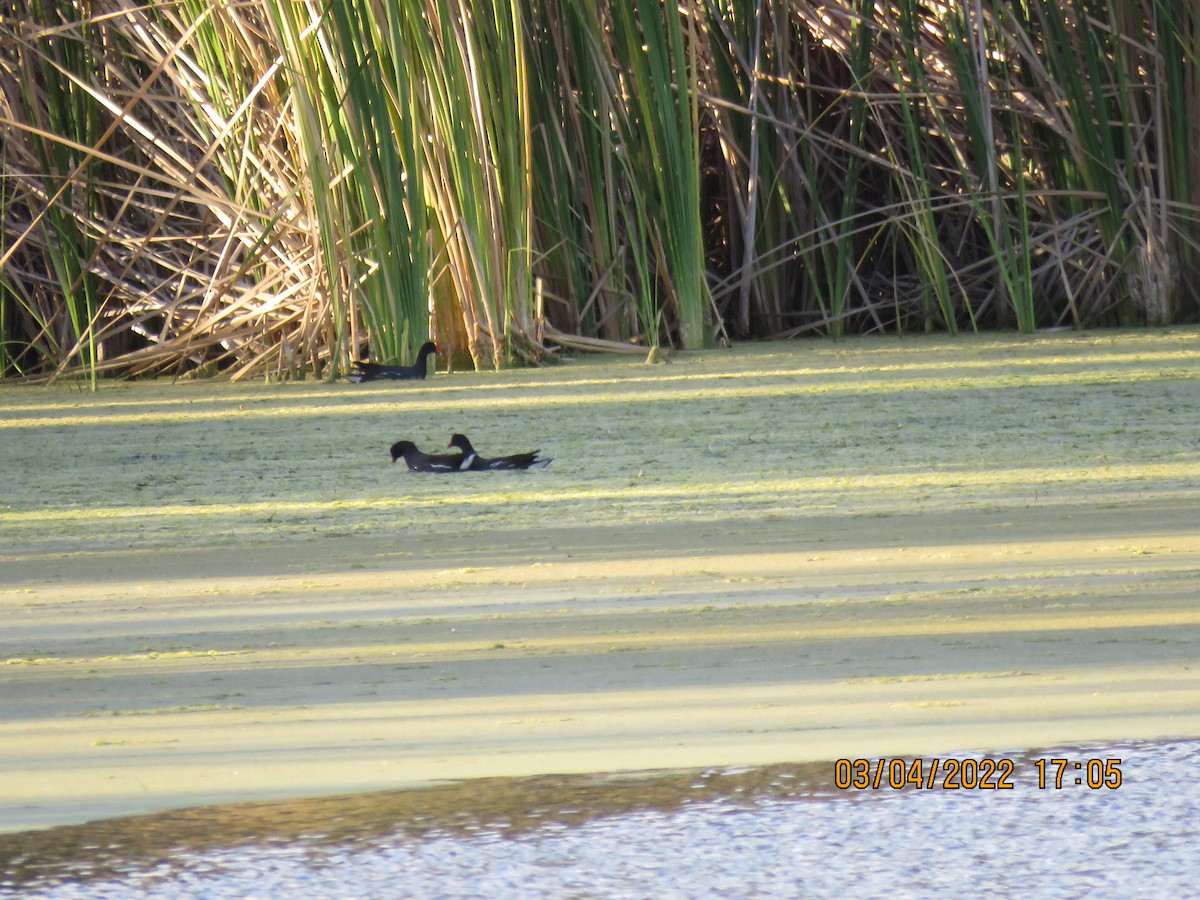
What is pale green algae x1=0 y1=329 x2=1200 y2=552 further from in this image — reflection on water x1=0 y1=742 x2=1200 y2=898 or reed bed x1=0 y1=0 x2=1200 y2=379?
reflection on water x1=0 y1=742 x2=1200 y2=898

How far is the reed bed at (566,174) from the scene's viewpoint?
534cm

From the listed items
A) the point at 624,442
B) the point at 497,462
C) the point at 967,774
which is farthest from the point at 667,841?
the point at 624,442

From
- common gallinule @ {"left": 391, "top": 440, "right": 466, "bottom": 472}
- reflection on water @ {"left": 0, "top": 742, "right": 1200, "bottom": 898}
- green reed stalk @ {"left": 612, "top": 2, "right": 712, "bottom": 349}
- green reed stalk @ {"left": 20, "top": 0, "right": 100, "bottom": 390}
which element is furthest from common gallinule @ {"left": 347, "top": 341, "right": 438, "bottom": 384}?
reflection on water @ {"left": 0, "top": 742, "right": 1200, "bottom": 898}

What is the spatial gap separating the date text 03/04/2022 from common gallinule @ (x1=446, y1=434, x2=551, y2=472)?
196 centimetres

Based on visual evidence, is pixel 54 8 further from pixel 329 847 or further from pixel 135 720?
pixel 329 847

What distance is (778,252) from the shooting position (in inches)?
265

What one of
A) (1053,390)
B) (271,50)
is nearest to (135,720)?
(1053,390)

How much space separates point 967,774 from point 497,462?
2.03 m

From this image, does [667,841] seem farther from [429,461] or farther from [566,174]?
[566,174]

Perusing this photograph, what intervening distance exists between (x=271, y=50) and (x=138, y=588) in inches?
146

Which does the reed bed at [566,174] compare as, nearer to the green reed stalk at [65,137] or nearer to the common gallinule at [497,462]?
the green reed stalk at [65,137]

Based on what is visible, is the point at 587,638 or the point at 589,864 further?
the point at 587,638

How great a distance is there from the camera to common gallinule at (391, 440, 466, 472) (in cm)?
345

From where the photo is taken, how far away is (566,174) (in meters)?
5.87
